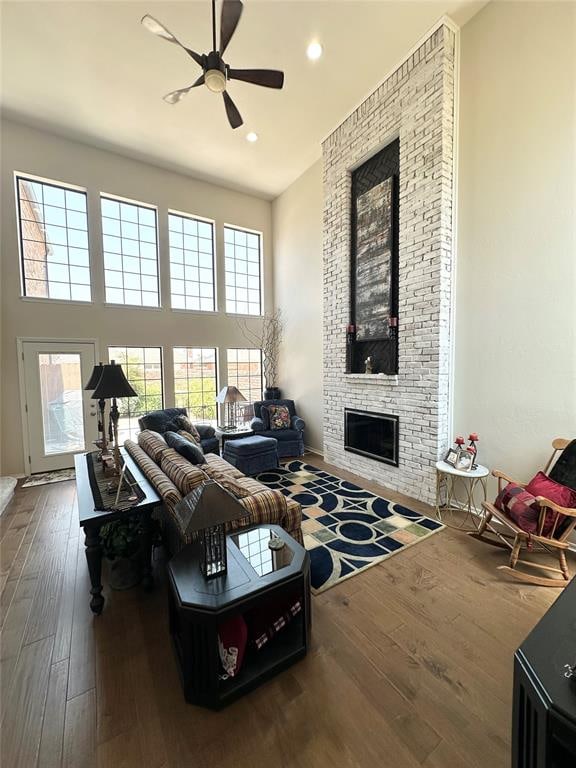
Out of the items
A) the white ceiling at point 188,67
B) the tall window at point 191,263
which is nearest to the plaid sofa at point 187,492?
the tall window at point 191,263

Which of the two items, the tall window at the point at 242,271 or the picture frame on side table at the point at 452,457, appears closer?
the picture frame on side table at the point at 452,457

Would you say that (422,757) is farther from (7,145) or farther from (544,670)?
(7,145)

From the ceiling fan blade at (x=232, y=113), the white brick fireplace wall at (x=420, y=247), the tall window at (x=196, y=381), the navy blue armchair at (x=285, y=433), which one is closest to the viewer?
the ceiling fan blade at (x=232, y=113)

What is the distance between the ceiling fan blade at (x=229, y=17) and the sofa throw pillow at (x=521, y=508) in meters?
4.28

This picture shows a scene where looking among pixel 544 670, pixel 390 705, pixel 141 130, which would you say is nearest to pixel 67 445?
A: pixel 141 130

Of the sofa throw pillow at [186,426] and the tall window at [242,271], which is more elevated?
the tall window at [242,271]

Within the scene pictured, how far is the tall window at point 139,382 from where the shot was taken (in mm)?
5488

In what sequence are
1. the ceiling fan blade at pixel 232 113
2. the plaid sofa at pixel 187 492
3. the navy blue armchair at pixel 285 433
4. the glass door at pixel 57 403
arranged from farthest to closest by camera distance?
1. the navy blue armchair at pixel 285 433
2. the glass door at pixel 57 403
3. the ceiling fan blade at pixel 232 113
4. the plaid sofa at pixel 187 492

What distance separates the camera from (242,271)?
264 inches

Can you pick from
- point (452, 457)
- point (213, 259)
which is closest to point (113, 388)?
point (452, 457)

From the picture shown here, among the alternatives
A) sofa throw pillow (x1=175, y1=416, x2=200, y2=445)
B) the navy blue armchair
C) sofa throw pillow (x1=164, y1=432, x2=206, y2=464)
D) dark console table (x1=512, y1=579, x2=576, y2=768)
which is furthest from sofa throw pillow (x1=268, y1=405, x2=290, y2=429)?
dark console table (x1=512, y1=579, x2=576, y2=768)

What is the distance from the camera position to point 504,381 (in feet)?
10.1

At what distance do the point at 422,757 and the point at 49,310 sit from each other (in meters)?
6.07

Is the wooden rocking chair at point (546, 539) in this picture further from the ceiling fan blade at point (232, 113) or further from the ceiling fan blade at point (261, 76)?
the ceiling fan blade at point (232, 113)
